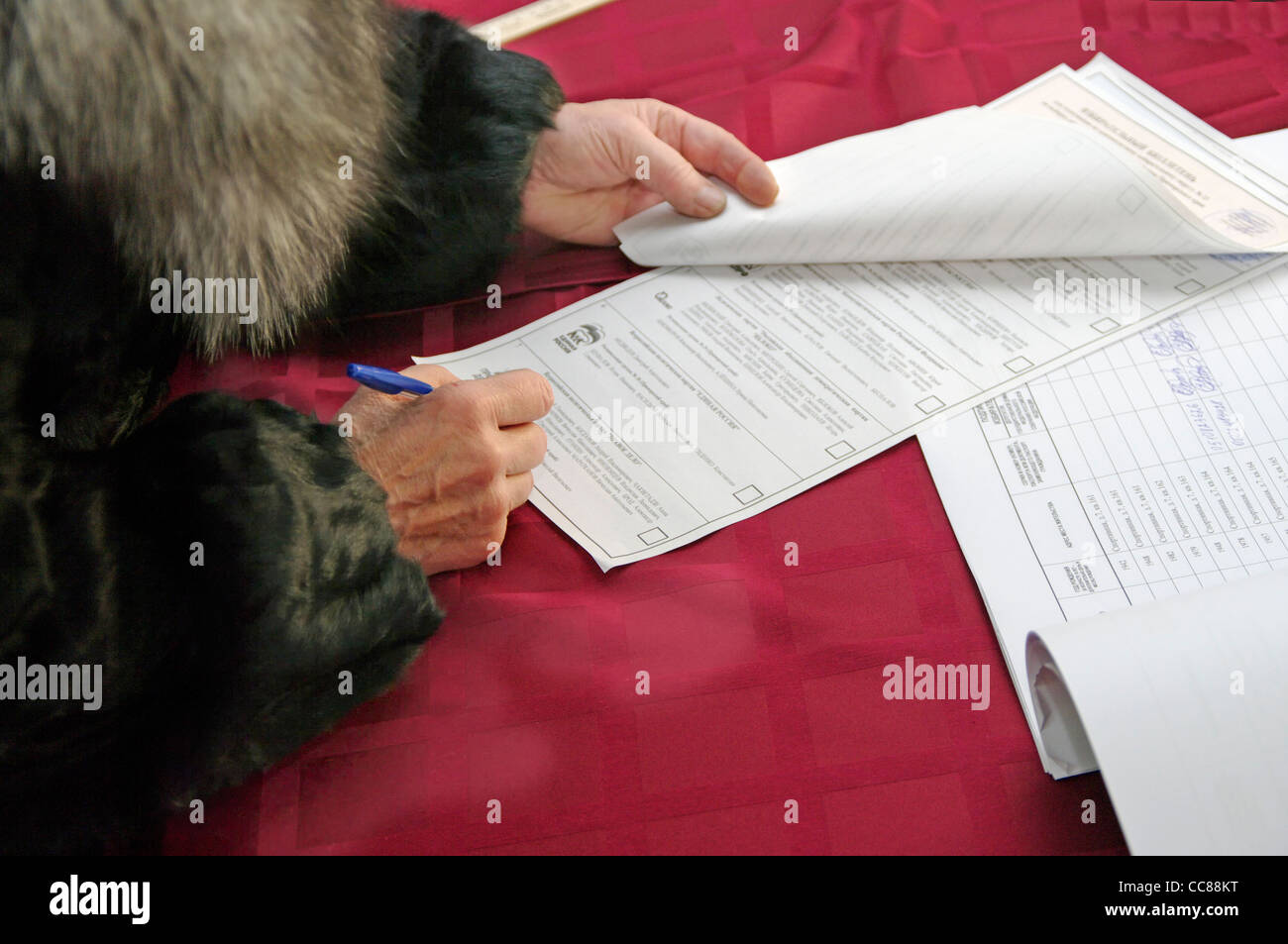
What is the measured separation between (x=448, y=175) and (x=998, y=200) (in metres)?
0.50

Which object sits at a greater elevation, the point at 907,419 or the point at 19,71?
the point at 19,71

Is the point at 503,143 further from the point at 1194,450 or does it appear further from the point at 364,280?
the point at 1194,450

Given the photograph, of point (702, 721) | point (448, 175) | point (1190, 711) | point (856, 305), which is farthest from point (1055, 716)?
point (448, 175)

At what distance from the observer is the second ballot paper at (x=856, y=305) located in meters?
0.79

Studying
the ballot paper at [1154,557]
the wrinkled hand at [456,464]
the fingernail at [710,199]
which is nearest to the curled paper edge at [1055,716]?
the ballot paper at [1154,557]

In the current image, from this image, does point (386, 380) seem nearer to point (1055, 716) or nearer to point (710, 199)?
point (710, 199)

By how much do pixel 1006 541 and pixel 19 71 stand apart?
2.18ft

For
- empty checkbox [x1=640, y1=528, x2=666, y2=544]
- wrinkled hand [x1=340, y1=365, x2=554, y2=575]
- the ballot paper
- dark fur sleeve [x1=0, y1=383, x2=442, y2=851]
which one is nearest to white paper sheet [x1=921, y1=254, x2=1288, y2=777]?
the ballot paper

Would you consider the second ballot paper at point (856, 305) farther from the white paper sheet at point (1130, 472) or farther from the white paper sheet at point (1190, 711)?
the white paper sheet at point (1190, 711)

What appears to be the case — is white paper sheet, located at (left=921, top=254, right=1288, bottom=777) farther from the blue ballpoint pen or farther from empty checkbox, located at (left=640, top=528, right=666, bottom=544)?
the blue ballpoint pen

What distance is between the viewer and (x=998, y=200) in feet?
2.89

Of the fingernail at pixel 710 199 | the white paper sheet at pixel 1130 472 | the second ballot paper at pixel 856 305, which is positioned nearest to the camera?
the white paper sheet at pixel 1130 472

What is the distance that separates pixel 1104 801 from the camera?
594 mm
